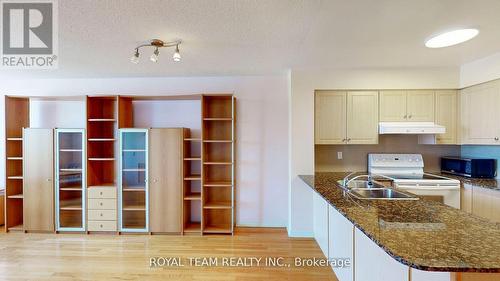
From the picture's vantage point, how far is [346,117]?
132 inches

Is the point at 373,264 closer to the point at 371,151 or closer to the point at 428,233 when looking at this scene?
the point at 428,233

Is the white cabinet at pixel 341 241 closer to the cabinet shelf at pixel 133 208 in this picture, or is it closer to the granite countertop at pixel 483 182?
the granite countertop at pixel 483 182

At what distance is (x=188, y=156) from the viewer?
3.68 metres

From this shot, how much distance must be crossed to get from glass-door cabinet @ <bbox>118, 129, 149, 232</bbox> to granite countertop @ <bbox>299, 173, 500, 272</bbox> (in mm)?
2798

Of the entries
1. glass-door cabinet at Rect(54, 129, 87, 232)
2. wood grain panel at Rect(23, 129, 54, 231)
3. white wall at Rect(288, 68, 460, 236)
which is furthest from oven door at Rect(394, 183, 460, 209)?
wood grain panel at Rect(23, 129, 54, 231)

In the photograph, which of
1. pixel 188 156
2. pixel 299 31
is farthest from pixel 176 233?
pixel 299 31

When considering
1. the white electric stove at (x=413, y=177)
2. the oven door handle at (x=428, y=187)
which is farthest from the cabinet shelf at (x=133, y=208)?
the oven door handle at (x=428, y=187)

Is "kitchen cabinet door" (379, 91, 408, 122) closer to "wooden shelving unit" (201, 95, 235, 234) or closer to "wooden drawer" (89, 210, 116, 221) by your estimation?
"wooden shelving unit" (201, 95, 235, 234)

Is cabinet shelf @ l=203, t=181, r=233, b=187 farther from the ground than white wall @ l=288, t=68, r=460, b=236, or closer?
closer

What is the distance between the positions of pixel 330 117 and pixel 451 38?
152cm

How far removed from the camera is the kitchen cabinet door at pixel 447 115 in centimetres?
327

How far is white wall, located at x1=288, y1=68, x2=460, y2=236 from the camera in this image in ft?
10.8

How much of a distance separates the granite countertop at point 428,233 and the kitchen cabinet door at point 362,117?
1559mm

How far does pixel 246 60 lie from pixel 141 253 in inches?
110
